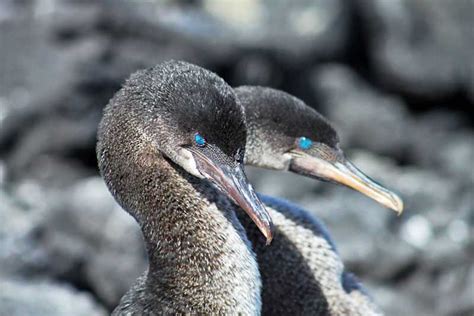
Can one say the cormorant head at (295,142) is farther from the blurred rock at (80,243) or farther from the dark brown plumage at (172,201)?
the blurred rock at (80,243)

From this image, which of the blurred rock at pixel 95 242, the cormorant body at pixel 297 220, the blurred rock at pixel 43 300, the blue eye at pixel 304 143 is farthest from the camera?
the blurred rock at pixel 95 242

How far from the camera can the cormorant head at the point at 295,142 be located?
19.2ft

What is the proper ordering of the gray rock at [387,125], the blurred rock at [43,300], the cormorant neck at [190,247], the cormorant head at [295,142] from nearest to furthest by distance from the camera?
the cormorant neck at [190,247] → the cormorant head at [295,142] → the blurred rock at [43,300] → the gray rock at [387,125]

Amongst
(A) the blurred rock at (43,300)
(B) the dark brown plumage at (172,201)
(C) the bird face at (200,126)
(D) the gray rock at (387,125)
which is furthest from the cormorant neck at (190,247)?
(D) the gray rock at (387,125)

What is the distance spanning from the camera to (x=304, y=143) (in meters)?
6.01

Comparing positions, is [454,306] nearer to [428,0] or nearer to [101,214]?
[101,214]

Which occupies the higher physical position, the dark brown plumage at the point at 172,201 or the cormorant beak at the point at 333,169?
the cormorant beak at the point at 333,169

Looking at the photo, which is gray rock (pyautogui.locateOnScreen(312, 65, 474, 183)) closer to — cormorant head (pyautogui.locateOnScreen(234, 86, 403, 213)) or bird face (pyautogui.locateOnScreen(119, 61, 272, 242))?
cormorant head (pyautogui.locateOnScreen(234, 86, 403, 213))

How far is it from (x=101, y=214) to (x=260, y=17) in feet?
16.8

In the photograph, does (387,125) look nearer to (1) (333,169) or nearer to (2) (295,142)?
(1) (333,169)

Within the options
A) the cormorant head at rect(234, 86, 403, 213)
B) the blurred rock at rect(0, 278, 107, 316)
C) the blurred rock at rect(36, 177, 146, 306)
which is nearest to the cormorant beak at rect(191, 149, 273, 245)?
the cormorant head at rect(234, 86, 403, 213)

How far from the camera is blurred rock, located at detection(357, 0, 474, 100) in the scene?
45.9 feet

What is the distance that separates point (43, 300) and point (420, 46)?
677cm

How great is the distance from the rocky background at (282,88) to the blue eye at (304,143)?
131 inches
